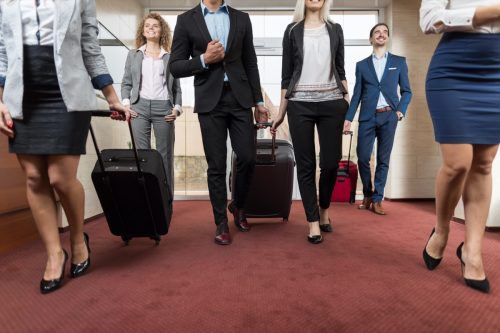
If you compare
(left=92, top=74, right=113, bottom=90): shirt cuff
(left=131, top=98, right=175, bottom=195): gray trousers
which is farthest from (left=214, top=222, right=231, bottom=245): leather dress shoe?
(left=92, top=74, right=113, bottom=90): shirt cuff

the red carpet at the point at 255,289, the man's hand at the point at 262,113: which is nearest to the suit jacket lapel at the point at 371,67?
the man's hand at the point at 262,113

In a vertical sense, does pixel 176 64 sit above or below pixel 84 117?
above

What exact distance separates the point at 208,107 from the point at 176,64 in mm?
311

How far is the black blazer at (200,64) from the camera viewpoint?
7.09ft

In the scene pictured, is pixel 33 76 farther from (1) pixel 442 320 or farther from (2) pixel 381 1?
(2) pixel 381 1

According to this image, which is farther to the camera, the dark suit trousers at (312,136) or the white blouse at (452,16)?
the dark suit trousers at (312,136)

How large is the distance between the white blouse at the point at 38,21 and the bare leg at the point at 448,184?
1.62 metres

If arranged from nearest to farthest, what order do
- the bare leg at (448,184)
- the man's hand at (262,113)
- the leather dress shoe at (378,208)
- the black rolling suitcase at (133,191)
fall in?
1. the bare leg at (448,184)
2. the black rolling suitcase at (133,191)
3. the man's hand at (262,113)
4. the leather dress shoe at (378,208)

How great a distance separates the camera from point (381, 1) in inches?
181

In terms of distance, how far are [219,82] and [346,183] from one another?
7.68 ft

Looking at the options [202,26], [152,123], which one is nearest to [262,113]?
[202,26]

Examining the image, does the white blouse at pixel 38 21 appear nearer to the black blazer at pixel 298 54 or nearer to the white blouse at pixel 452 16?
the black blazer at pixel 298 54

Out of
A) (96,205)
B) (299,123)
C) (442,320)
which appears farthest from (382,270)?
(96,205)

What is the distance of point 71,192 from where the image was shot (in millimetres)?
1601
